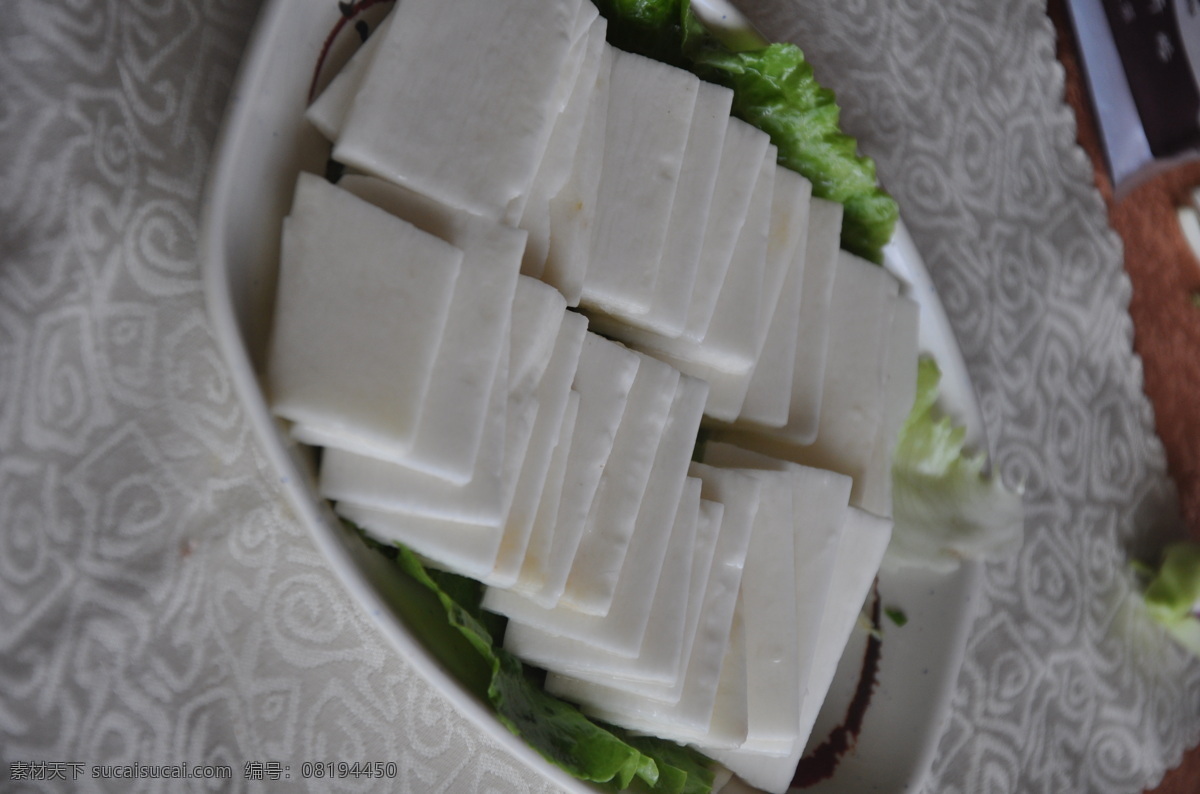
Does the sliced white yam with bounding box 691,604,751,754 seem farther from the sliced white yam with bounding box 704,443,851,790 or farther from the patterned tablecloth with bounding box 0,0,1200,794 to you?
the patterned tablecloth with bounding box 0,0,1200,794

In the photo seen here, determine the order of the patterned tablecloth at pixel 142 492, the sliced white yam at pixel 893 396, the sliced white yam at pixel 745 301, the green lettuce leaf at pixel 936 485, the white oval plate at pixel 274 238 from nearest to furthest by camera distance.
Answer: the white oval plate at pixel 274 238
the patterned tablecloth at pixel 142 492
the sliced white yam at pixel 745 301
the sliced white yam at pixel 893 396
the green lettuce leaf at pixel 936 485

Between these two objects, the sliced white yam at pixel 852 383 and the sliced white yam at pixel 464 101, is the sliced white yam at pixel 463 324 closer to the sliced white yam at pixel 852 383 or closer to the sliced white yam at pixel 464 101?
the sliced white yam at pixel 464 101

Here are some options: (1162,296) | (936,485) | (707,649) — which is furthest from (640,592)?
(1162,296)

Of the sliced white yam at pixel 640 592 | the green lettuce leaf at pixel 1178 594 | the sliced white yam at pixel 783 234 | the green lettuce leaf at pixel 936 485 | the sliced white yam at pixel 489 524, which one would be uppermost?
the sliced white yam at pixel 783 234

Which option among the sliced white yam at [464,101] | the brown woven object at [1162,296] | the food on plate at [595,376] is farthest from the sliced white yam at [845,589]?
the brown woven object at [1162,296]

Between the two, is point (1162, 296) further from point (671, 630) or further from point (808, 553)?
point (671, 630)

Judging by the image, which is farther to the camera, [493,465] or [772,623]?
[772,623]

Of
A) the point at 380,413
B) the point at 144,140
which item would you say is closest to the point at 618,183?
the point at 380,413
